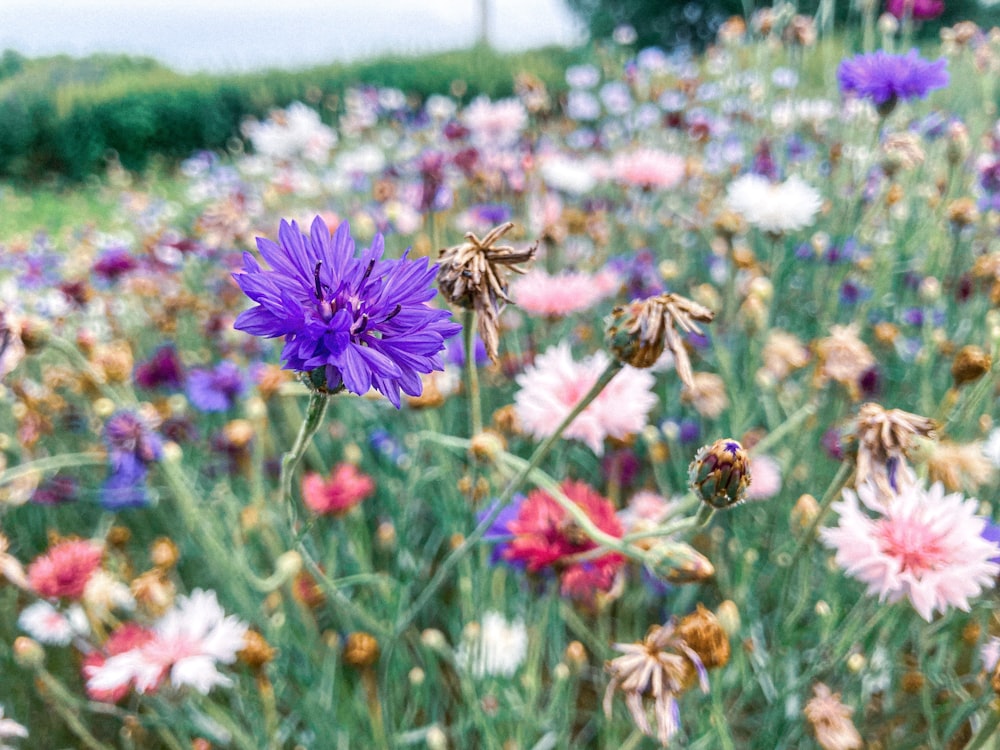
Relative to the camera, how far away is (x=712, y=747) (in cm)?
80

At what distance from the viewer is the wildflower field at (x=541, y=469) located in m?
0.57

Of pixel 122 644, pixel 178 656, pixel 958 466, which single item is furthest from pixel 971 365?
pixel 122 644

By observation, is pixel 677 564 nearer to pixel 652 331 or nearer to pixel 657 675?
pixel 657 675

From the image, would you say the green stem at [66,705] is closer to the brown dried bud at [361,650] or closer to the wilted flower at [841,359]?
the brown dried bud at [361,650]

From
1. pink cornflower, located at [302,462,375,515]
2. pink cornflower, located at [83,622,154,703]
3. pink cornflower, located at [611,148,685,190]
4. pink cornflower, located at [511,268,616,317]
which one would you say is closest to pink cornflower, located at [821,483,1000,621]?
pink cornflower, located at [511,268,616,317]

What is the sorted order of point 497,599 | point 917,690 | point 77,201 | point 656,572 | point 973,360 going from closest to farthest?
point 656,572 → point 973,360 → point 917,690 → point 497,599 → point 77,201

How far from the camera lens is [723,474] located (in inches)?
20.9

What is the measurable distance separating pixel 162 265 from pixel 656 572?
148 cm

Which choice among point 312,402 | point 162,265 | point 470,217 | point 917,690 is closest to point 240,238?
point 162,265

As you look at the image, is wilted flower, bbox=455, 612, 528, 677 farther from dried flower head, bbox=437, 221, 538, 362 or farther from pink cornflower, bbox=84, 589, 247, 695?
dried flower head, bbox=437, 221, 538, 362

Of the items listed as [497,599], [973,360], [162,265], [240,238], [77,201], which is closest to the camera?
[973,360]

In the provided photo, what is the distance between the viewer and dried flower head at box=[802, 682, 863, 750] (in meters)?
0.72

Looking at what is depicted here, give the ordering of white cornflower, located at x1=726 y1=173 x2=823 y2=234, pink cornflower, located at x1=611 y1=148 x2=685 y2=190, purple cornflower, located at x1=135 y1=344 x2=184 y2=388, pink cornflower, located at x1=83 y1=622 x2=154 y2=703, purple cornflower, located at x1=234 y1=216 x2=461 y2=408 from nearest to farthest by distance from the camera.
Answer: purple cornflower, located at x1=234 y1=216 x2=461 y2=408 → pink cornflower, located at x1=83 y1=622 x2=154 y2=703 → white cornflower, located at x1=726 y1=173 x2=823 y2=234 → purple cornflower, located at x1=135 y1=344 x2=184 y2=388 → pink cornflower, located at x1=611 y1=148 x2=685 y2=190

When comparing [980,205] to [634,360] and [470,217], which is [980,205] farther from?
[634,360]
